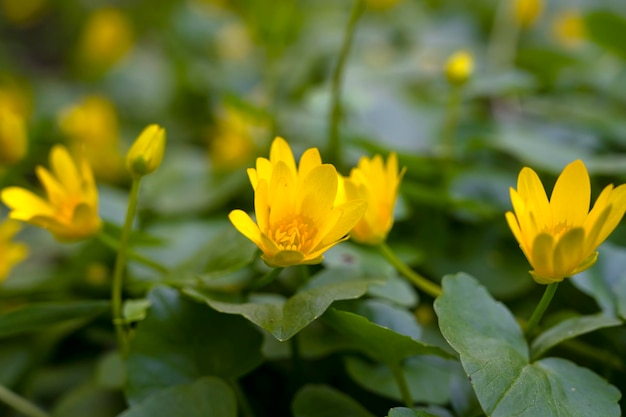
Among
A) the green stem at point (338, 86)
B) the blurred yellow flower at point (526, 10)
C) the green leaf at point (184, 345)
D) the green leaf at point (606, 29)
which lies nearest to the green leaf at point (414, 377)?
the green leaf at point (184, 345)

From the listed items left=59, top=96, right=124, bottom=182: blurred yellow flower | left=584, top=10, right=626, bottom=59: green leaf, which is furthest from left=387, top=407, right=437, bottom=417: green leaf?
left=59, top=96, right=124, bottom=182: blurred yellow flower

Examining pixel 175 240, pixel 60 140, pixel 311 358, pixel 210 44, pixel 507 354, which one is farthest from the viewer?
pixel 210 44

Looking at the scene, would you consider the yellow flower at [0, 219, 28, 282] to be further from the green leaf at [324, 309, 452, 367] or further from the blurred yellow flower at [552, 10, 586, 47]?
the blurred yellow flower at [552, 10, 586, 47]

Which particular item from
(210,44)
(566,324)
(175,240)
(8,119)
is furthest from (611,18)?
(210,44)

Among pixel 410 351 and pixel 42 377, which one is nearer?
pixel 410 351

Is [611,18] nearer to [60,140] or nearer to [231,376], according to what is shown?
[231,376]

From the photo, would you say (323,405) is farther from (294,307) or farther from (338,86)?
(338,86)
